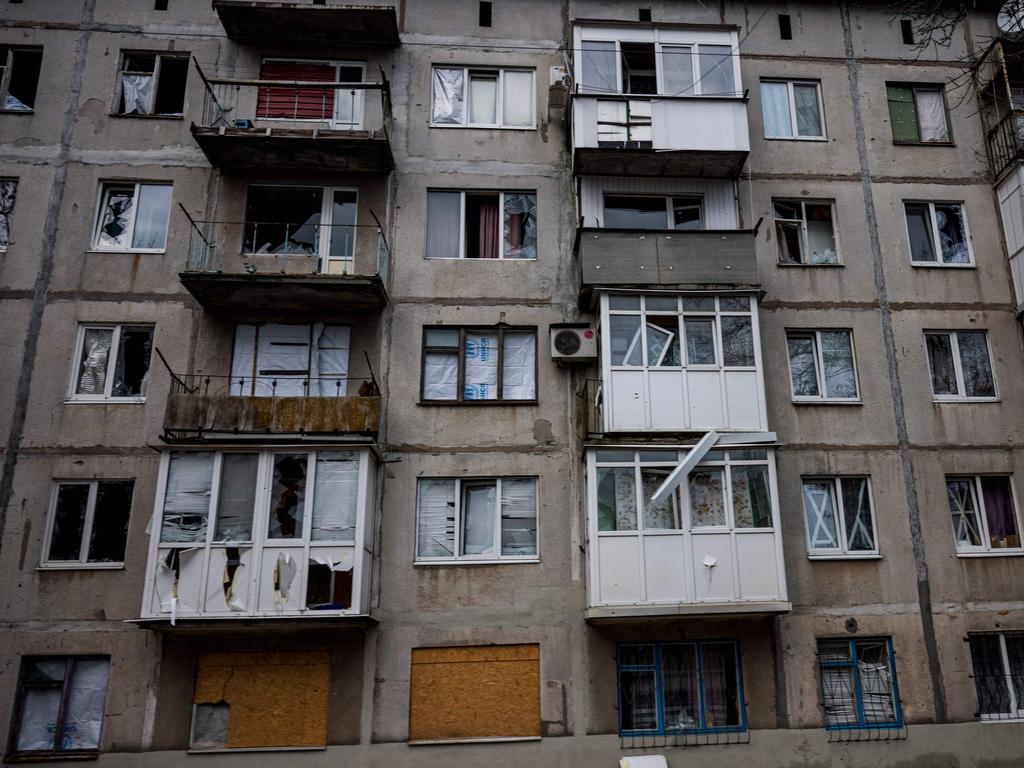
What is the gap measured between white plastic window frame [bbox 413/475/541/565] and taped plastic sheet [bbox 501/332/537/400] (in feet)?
5.06

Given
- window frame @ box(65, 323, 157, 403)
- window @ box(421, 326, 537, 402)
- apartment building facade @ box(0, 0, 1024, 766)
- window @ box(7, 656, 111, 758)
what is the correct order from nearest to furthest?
window @ box(7, 656, 111, 758) → apartment building facade @ box(0, 0, 1024, 766) → window frame @ box(65, 323, 157, 403) → window @ box(421, 326, 537, 402)

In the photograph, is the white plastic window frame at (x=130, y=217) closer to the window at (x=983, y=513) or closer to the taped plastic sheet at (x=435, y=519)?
the taped plastic sheet at (x=435, y=519)

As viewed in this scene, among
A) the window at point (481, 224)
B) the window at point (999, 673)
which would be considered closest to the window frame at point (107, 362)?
the window at point (481, 224)

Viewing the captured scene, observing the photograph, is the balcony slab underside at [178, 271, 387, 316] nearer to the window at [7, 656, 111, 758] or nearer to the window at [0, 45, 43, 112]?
the window at [0, 45, 43, 112]

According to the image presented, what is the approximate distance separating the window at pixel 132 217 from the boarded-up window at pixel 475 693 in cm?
884

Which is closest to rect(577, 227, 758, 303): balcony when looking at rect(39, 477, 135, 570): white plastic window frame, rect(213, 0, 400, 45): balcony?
rect(213, 0, 400, 45): balcony

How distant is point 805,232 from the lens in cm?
1474

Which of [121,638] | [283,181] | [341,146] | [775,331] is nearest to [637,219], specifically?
[775,331]

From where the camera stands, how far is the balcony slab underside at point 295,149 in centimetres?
1338

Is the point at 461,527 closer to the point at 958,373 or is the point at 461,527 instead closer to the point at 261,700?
the point at 261,700

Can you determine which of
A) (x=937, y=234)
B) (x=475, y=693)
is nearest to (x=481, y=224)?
(x=475, y=693)

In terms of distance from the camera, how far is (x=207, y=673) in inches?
466

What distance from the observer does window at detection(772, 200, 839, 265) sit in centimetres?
1466

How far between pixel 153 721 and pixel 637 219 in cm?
1183
